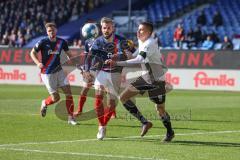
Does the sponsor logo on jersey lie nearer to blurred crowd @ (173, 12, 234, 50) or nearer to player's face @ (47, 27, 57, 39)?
blurred crowd @ (173, 12, 234, 50)

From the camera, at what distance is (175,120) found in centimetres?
1827

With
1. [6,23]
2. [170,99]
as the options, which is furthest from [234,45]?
[6,23]

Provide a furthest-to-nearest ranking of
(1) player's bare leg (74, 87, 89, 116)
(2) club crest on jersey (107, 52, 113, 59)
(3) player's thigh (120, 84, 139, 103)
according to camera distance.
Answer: (1) player's bare leg (74, 87, 89, 116) → (2) club crest on jersey (107, 52, 113, 59) → (3) player's thigh (120, 84, 139, 103)

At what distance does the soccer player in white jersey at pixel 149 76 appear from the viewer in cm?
1306

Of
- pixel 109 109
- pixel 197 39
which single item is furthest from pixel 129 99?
pixel 197 39

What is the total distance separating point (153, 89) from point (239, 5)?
3445cm

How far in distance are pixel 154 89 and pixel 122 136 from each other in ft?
4.79

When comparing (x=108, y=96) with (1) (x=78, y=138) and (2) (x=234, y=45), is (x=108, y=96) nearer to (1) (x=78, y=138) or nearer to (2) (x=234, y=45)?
(1) (x=78, y=138)

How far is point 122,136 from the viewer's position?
1430cm

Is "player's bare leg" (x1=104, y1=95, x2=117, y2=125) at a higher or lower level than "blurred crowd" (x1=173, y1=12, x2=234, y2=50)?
lower

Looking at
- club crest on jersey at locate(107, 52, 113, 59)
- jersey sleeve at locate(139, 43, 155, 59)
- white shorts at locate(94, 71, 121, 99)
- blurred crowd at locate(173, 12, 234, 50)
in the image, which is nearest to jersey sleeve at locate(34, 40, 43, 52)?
white shorts at locate(94, 71, 121, 99)

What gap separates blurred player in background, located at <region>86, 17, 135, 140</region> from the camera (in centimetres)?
1387

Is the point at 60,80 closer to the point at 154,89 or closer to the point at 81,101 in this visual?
the point at 81,101

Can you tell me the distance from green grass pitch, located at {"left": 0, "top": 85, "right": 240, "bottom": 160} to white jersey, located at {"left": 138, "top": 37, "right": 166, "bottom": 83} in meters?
1.23
